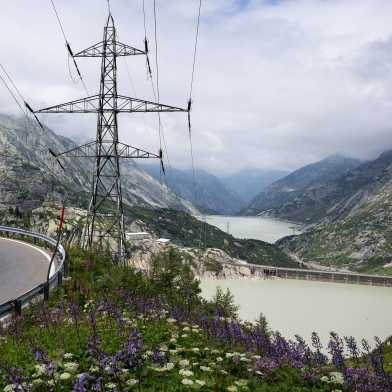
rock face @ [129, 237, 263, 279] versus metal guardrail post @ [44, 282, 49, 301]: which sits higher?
metal guardrail post @ [44, 282, 49, 301]

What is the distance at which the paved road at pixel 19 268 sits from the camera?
21.0 m

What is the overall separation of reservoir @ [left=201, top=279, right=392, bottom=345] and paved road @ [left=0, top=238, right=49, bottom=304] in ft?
76.8

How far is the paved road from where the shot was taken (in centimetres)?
2100

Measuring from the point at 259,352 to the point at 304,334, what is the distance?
3216 cm

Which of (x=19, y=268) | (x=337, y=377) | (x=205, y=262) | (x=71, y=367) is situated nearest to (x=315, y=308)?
(x=19, y=268)

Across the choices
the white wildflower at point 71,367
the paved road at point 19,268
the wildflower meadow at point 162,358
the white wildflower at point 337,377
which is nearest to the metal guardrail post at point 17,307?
the wildflower meadow at point 162,358

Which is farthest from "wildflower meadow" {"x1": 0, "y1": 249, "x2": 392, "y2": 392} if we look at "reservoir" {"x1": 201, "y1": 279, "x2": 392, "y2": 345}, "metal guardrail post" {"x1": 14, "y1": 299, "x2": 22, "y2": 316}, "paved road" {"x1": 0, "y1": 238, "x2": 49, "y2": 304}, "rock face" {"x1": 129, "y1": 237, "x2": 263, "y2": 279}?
"rock face" {"x1": 129, "y1": 237, "x2": 263, "y2": 279}

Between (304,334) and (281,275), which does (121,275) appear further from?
(281,275)

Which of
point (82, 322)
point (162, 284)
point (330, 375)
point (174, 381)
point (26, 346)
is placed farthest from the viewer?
point (162, 284)

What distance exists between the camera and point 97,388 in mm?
7027

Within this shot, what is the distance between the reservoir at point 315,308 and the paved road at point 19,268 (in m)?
23.4

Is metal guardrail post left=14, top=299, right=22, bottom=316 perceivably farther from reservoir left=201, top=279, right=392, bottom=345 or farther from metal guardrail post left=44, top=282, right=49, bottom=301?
reservoir left=201, top=279, right=392, bottom=345

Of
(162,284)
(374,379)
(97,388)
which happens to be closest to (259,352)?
(374,379)

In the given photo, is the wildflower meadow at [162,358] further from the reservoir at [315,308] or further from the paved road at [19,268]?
the reservoir at [315,308]
